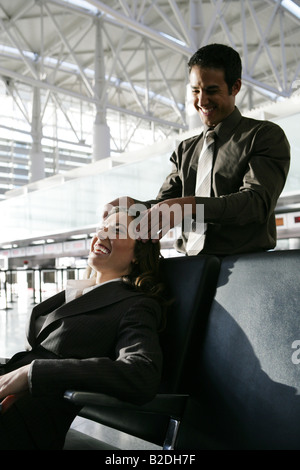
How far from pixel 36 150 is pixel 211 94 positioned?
17889mm

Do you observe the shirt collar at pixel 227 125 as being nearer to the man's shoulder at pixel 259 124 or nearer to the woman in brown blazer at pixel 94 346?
the man's shoulder at pixel 259 124

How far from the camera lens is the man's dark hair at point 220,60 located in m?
1.85

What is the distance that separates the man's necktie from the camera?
2.01 m

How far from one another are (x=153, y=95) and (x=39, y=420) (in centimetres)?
2539

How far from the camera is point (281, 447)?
1.34 m

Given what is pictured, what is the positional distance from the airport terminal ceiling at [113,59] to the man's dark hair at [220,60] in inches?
309

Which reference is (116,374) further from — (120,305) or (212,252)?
(212,252)

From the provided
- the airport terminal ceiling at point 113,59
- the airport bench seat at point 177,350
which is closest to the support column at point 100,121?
the airport terminal ceiling at point 113,59

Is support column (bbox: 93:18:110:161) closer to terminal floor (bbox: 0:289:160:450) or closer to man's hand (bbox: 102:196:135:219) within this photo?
terminal floor (bbox: 0:289:160:450)

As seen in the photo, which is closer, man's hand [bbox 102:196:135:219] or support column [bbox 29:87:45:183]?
man's hand [bbox 102:196:135:219]

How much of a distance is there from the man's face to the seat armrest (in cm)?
119

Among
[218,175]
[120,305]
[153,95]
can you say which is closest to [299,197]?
[218,175]

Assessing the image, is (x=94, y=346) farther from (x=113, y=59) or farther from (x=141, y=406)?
(x=113, y=59)

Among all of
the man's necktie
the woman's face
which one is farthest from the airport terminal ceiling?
the woman's face
